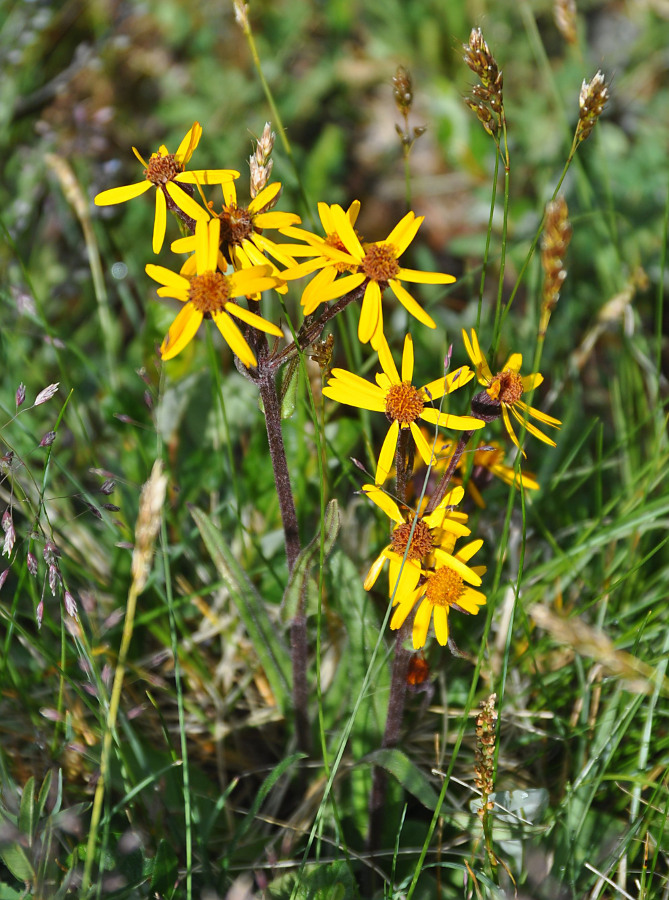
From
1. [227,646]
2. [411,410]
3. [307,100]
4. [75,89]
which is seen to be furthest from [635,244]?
[75,89]

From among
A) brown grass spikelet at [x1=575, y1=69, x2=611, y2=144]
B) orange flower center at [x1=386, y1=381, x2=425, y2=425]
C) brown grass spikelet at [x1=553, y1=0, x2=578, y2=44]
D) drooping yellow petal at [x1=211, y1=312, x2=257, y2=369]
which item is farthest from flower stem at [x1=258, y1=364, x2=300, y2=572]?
brown grass spikelet at [x1=553, y1=0, x2=578, y2=44]

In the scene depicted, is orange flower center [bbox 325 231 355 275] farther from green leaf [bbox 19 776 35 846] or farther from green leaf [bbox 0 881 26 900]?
green leaf [bbox 0 881 26 900]

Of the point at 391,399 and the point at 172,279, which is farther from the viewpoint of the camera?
the point at 391,399

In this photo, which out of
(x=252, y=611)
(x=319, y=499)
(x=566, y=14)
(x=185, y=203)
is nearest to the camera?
(x=185, y=203)

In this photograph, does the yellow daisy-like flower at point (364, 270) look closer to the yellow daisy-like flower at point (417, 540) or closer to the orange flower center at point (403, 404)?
the orange flower center at point (403, 404)

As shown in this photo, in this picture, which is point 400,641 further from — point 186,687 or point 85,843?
point 186,687

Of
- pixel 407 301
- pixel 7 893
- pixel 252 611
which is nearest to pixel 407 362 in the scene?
pixel 407 301

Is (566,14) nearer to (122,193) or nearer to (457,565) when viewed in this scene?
(122,193)

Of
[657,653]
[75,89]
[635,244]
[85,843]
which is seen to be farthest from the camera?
[75,89]
